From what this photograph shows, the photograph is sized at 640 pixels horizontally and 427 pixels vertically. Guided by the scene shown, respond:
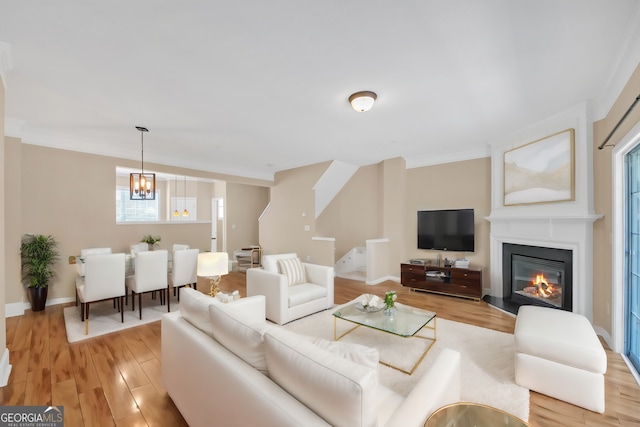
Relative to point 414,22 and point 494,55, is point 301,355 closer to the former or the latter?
point 414,22

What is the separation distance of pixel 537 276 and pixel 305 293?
346 centimetres

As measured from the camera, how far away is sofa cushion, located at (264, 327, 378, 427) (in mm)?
927

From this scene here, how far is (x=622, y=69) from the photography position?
7.61 feet

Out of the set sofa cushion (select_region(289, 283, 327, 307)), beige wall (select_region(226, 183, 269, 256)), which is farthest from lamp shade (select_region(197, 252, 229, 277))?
beige wall (select_region(226, 183, 269, 256))

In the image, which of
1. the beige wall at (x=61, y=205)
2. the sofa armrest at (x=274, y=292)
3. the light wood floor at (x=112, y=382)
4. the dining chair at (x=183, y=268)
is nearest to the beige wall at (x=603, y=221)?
the light wood floor at (x=112, y=382)

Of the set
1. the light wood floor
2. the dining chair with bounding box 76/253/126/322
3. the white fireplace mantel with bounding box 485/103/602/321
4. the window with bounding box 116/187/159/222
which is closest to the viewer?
the light wood floor

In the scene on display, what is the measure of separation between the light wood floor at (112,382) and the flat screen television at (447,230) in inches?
66.7

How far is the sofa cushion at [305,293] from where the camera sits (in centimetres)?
352

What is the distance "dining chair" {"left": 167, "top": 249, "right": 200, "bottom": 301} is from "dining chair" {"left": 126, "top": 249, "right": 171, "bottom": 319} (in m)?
0.16

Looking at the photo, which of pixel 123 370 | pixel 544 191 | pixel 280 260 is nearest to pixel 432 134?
pixel 544 191

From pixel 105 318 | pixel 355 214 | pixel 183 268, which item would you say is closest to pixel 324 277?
pixel 183 268

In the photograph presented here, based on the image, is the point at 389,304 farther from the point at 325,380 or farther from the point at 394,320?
the point at 325,380

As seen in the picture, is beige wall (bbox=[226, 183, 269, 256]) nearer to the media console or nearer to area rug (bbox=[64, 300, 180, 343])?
area rug (bbox=[64, 300, 180, 343])

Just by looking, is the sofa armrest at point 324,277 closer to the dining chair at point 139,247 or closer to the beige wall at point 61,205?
the dining chair at point 139,247
